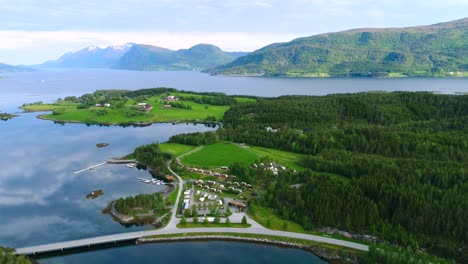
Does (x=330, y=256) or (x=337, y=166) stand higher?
(x=337, y=166)

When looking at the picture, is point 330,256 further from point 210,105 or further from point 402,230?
point 210,105

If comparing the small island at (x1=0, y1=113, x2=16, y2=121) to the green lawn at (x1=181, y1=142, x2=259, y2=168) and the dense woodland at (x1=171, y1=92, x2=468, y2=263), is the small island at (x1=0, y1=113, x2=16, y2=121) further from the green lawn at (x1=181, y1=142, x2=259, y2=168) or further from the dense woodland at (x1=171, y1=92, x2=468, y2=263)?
the green lawn at (x1=181, y1=142, x2=259, y2=168)

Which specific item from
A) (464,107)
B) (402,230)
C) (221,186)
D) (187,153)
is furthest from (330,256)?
(464,107)

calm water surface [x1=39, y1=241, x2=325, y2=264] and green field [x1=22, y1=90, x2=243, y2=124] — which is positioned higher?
green field [x1=22, y1=90, x2=243, y2=124]

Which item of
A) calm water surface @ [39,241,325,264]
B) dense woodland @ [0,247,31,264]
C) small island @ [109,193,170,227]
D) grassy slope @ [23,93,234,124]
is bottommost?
calm water surface @ [39,241,325,264]

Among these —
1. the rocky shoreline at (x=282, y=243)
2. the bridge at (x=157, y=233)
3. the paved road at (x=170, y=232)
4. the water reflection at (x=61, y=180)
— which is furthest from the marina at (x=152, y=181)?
the rocky shoreline at (x=282, y=243)

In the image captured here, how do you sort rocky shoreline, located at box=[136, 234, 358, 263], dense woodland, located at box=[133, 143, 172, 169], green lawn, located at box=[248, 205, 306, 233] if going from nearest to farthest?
rocky shoreline, located at box=[136, 234, 358, 263], green lawn, located at box=[248, 205, 306, 233], dense woodland, located at box=[133, 143, 172, 169]

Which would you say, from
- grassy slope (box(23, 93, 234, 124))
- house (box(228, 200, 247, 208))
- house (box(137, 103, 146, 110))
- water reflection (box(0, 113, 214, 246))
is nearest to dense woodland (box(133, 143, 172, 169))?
water reflection (box(0, 113, 214, 246))
